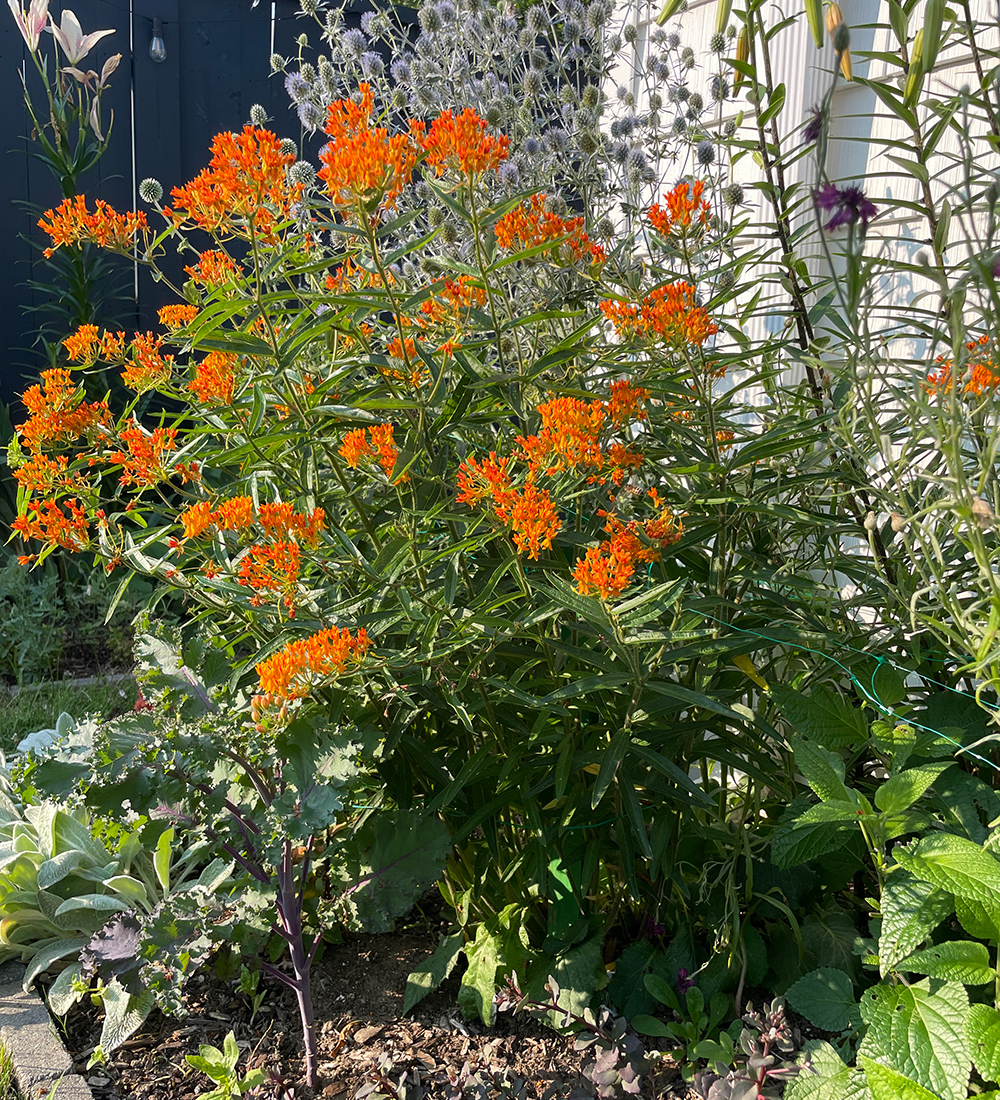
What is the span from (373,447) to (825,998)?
1.12 m

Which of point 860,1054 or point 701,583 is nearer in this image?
point 860,1054

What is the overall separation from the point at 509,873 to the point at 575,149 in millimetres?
1653

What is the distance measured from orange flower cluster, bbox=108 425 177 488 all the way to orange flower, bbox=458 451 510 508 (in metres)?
0.58

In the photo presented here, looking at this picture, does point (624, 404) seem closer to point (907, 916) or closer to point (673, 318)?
point (673, 318)

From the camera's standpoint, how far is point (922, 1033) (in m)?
1.36

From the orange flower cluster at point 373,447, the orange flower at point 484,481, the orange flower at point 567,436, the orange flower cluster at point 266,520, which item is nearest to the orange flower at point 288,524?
the orange flower cluster at point 266,520

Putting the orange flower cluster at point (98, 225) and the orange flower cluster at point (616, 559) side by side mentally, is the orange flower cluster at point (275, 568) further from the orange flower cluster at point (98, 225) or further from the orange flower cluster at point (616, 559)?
the orange flower cluster at point (98, 225)

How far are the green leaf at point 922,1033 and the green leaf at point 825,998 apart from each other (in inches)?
3.2

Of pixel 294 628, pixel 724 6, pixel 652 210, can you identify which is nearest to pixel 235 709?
pixel 294 628

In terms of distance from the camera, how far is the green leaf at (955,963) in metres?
1.40

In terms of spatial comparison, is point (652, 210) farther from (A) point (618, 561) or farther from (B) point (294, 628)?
(B) point (294, 628)

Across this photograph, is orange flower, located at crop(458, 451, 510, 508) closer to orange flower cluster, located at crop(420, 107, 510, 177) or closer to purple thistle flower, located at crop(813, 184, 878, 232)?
orange flower cluster, located at crop(420, 107, 510, 177)

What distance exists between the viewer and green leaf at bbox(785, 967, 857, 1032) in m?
1.51

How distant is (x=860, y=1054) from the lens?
140 centimetres
